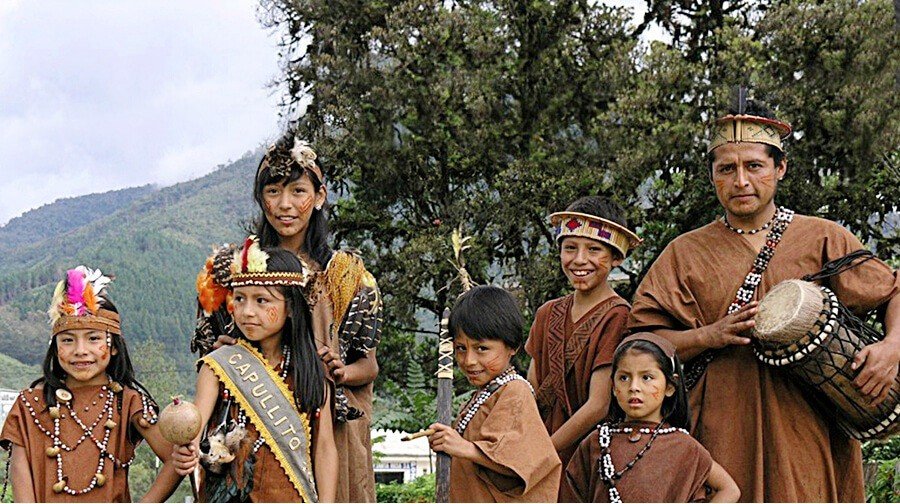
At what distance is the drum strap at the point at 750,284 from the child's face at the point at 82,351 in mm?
2327

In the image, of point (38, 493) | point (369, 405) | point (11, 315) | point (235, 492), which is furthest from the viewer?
point (11, 315)

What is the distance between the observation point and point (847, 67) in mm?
13109

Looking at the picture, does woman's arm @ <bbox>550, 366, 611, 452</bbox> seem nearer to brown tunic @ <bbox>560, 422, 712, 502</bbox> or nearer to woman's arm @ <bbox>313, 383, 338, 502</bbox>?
brown tunic @ <bbox>560, 422, 712, 502</bbox>

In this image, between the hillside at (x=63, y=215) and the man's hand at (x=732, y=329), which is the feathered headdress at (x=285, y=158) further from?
the hillside at (x=63, y=215)

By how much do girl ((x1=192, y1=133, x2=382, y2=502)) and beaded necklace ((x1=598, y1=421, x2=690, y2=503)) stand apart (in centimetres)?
102

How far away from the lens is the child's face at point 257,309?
440 centimetres

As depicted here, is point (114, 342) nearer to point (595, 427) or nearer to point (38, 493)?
point (38, 493)

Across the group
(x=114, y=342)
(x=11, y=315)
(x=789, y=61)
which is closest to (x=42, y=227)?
(x=11, y=315)

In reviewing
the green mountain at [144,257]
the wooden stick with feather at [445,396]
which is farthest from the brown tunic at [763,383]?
the green mountain at [144,257]

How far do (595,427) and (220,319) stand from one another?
159cm

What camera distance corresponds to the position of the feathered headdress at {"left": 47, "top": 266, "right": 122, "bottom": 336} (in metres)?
4.63

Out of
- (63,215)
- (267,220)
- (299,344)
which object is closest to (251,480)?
(299,344)

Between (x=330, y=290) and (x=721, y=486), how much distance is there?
1.74 metres

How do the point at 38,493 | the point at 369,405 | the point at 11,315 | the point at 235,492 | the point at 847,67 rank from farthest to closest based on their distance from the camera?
the point at 11,315
the point at 847,67
the point at 369,405
the point at 38,493
the point at 235,492
